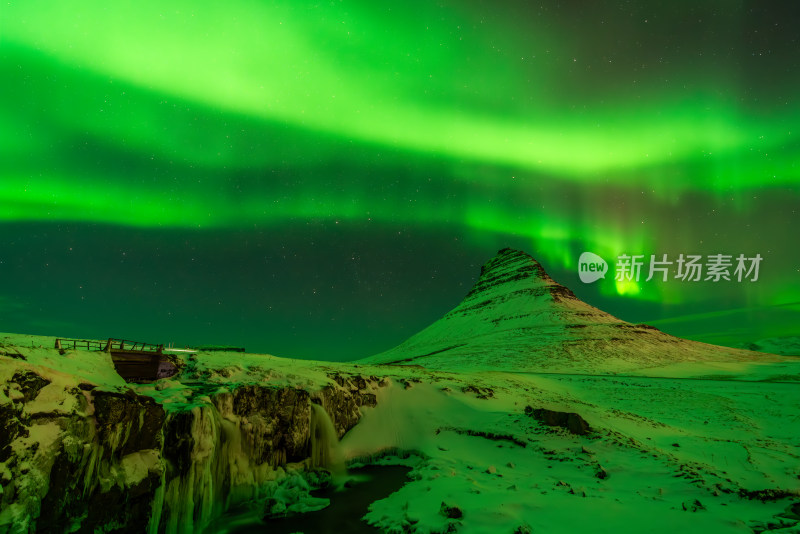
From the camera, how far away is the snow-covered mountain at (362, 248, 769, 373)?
83125 mm

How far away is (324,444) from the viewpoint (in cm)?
1680

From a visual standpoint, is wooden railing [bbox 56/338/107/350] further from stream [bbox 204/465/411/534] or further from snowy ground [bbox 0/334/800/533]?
stream [bbox 204/465/411/534]

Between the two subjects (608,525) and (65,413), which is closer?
(65,413)

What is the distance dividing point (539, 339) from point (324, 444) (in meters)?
95.2

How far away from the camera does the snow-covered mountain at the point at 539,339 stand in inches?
3273

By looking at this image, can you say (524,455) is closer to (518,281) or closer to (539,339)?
(539,339)

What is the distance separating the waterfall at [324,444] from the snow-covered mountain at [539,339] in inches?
2372

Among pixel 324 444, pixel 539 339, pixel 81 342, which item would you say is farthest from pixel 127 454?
pixel 539 339

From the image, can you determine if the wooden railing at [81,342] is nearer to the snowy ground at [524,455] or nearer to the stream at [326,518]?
the snowy ground at [524,455]

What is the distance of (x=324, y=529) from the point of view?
1146cm

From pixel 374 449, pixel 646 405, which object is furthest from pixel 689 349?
pixel 374 449

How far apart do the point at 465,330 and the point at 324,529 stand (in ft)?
434

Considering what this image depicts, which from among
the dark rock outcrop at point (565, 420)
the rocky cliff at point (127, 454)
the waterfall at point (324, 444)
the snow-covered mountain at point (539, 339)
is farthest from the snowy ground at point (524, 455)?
the snow-covered mountain at point (539, 339)

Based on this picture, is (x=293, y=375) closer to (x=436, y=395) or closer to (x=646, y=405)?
(x=436, y=395)
